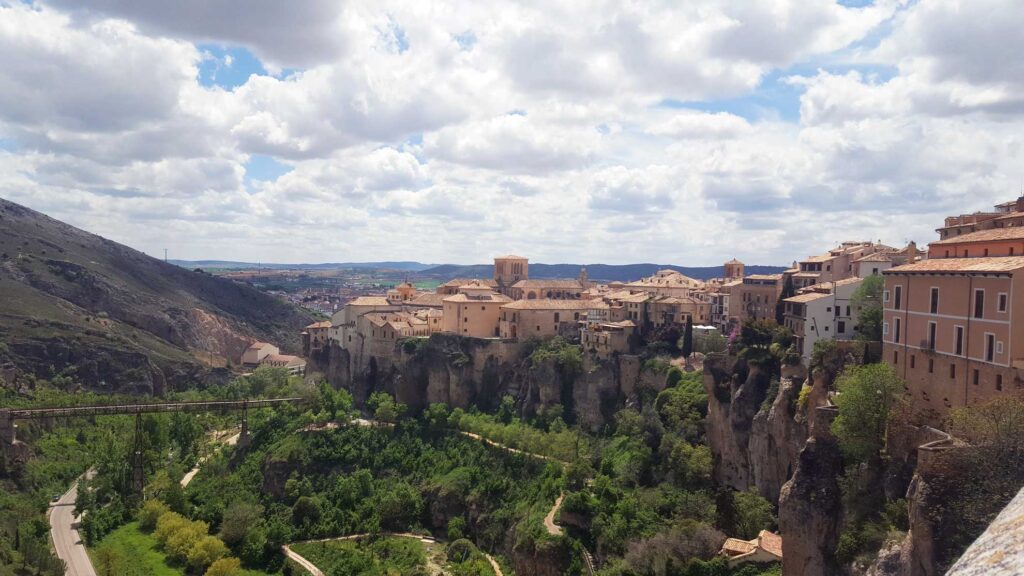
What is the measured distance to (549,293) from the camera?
85750 millimetres

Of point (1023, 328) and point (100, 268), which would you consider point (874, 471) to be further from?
point (100, 268)

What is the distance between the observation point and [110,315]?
393ft

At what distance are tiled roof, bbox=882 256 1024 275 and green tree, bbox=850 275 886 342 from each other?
9.34ft

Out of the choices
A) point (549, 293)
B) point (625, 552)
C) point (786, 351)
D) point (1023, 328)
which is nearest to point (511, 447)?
point (625, 552)

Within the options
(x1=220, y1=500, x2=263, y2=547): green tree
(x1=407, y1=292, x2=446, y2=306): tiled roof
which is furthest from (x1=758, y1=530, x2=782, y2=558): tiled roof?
(x1=407, y1=292, x2=446, y2=306): tiled roof

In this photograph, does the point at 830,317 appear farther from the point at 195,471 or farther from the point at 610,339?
the point at 195,471

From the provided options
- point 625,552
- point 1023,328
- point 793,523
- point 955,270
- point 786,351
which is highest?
point 955,270

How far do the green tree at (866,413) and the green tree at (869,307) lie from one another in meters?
8.15

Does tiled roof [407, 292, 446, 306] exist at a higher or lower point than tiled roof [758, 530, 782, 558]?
higher

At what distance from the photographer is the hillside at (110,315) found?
94812 mm

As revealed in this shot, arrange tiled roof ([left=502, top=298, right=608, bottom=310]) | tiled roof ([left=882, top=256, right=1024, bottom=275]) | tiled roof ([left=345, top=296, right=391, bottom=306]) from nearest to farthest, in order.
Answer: tiled roof ([left=882, top=256, right=1024, bottom=275]) → tiled roof ([left=502, top=298, right=608, bottom=310]) → tiled roof ([left=345, top=296, right=391, bottom=306])

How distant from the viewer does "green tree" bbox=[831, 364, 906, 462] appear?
90.7 ft

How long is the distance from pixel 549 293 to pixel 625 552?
160 feet

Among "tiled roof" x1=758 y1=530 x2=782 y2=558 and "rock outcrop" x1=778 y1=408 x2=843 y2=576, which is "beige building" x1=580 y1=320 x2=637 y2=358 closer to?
"tiled roof" x1=758 y1=530 x2=782 y2=558
